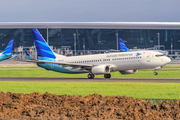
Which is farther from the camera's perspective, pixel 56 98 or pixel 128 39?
pixel 128 39

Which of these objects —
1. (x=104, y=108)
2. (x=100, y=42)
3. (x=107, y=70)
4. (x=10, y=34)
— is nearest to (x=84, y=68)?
(x=107, y=70)

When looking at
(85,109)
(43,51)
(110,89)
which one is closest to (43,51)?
(43,51)

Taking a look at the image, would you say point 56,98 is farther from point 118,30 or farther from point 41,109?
point 118,30

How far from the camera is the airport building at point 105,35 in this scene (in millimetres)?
123312

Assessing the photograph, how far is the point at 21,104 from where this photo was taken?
50.6 feet

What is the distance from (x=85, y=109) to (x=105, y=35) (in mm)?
111872

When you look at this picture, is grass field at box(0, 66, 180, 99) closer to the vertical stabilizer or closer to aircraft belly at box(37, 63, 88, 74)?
aircraft belly at box(37, 63, 88, 74)

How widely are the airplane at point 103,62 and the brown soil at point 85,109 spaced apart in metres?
23.3

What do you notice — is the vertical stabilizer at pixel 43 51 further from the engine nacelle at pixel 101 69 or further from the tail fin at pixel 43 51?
the engine nacelle at pixel 101 69

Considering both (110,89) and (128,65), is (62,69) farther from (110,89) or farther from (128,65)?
(110,89)

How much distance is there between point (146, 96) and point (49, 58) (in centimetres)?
2572

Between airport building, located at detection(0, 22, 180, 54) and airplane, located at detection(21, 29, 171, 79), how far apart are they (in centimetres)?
7784

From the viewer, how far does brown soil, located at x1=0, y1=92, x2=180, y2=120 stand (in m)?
12.7

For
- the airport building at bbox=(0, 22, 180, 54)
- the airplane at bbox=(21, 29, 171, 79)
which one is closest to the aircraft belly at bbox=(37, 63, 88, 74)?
the airplane at bbox=(21, 29, 171, 79)
